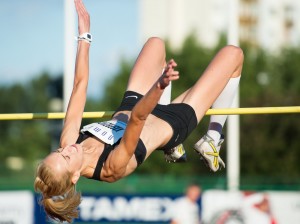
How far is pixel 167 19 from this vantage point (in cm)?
4531

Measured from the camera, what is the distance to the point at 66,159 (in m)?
5.71

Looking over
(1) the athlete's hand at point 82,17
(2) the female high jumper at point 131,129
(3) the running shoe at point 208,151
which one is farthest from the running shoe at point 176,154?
(1) the athlete's hand at point 82,17

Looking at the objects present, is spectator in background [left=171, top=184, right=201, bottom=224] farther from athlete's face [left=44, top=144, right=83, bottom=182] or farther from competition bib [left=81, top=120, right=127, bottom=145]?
athlete's face [left=44, top=144, right=83, bottom=182]

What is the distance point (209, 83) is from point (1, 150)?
141 ft

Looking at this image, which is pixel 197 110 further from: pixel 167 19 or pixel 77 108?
pixel 167 19

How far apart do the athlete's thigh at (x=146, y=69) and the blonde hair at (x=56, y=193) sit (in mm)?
1001

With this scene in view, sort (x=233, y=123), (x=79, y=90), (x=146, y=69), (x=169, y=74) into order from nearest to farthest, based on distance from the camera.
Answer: (x=169, y=74) → (x=79, y=90) → (x=146, y=69) → (x=233, y=123)

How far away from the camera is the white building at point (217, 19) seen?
44.2m

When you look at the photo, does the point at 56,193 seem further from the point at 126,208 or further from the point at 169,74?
the point at 126,208

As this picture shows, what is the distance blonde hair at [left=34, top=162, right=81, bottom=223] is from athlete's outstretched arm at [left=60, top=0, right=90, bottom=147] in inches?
11.2

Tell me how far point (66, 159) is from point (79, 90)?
71 centimetres

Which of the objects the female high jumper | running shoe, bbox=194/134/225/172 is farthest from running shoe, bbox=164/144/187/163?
running shoe, bbox=194/134/225/172

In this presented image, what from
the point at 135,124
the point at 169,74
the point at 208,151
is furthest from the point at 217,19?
the point at 169,74

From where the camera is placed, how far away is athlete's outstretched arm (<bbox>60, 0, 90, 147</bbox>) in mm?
6004
